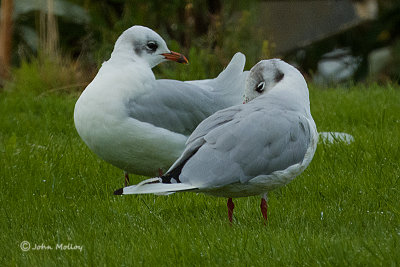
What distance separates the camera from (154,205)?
4.78m

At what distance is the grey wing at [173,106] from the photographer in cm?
506

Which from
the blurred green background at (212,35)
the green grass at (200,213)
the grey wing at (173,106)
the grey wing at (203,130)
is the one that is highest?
the grey wing at (203,130)

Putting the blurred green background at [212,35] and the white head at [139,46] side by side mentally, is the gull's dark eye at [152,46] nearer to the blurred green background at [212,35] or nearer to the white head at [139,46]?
the white head at [139,46]

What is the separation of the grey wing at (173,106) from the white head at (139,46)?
25cm

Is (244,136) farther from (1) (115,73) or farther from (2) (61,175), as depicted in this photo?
(2) (61,175)

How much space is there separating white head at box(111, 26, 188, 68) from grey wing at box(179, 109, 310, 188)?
154 centimetres

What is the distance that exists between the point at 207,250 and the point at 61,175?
2289 millimetres

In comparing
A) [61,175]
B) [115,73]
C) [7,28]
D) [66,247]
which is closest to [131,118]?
[115,73]

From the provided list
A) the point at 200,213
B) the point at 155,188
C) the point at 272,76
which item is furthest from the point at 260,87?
the point at 155,188

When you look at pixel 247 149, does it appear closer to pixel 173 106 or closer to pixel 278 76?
pixel 278 76

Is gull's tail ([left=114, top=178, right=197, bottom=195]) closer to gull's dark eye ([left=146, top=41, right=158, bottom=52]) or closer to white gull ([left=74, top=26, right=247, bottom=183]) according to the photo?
white gull ([left=74, top=26, right=247, bottom=183])

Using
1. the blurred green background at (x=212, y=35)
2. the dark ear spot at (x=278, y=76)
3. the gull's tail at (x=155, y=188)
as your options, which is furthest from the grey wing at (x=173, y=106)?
the blurred green background at (x=212, y=35)

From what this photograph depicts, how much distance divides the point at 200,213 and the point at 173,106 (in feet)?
3.11

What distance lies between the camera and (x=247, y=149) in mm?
3949
